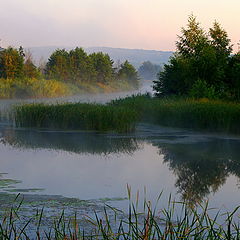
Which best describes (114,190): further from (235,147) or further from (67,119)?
(67,119)

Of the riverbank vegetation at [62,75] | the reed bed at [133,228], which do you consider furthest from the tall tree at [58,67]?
the reed bed at [133,228]

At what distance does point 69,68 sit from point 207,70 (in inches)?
1181

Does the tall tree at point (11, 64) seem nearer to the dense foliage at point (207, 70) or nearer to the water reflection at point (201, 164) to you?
the dense foliage at point (207, 70)

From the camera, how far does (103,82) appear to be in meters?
59.8

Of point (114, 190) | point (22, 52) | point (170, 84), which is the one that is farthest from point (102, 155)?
point (22, 52)

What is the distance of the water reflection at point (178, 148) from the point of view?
301 inches

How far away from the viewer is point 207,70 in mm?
24125

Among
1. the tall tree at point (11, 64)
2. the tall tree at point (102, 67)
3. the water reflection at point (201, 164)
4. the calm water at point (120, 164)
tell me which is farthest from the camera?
the tall tree at point (102, 67)

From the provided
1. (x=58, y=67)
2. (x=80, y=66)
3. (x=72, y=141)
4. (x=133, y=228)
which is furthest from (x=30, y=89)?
(x=133, y=228)

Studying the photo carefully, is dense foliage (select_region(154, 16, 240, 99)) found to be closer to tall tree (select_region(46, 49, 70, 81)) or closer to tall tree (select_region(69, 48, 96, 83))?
tall tree (select_region(46, 49, 70, 81))

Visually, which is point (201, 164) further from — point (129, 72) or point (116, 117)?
point (129, 72)

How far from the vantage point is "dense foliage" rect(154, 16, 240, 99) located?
77.8ft

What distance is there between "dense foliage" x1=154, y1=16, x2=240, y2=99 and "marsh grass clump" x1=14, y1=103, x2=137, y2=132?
8.38 m

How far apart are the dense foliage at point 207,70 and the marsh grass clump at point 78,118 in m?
8.38
